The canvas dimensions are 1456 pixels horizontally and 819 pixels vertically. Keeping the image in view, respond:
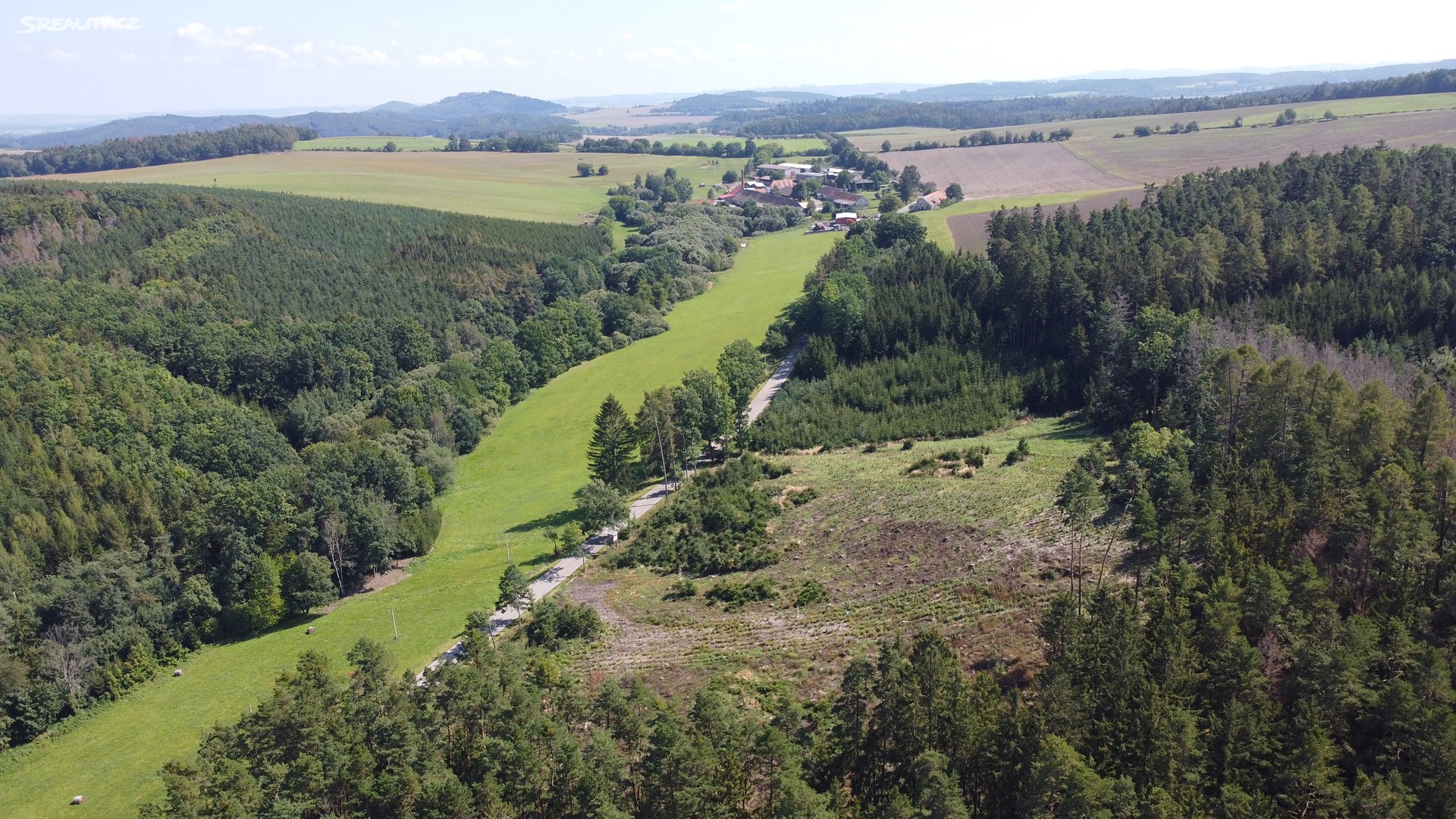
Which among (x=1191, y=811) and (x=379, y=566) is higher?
(x=1191, y=811)

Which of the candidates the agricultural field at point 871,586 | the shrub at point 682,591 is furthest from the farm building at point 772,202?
the shrub at point 682,591

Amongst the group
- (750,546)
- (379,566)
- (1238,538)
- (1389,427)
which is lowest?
(379,566)

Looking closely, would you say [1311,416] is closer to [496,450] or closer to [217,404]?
[496,450]

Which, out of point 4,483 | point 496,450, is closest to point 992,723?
point 496,450

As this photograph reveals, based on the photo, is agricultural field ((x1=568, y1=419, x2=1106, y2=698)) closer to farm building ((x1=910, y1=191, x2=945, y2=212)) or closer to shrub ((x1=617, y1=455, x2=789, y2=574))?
shrub ((x1=617, y1=455, x2=789, y2=574))

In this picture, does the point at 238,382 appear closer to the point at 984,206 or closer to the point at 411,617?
the point at 411,617

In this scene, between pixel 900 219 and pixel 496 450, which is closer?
pixel 496 450
